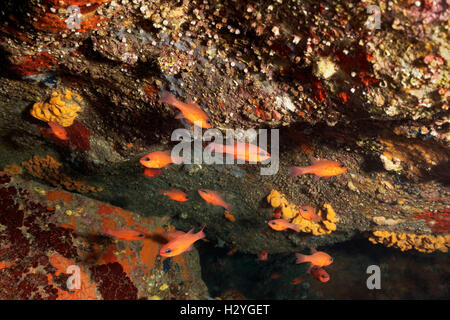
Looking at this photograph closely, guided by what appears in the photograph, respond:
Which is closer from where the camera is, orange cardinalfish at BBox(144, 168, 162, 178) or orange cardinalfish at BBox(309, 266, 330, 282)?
orange cardinalfish at BBox(144, 168, 162, 178)

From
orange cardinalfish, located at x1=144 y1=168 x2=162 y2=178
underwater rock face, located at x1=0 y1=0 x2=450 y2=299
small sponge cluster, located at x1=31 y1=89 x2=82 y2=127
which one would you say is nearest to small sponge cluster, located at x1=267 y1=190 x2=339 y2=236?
underwater rock face, located at x1=0 y1=0 x2=450 y2=299

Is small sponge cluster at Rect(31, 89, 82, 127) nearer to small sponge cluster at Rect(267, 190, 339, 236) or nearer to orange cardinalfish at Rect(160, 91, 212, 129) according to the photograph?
orange cardinalfish at Rect(160, 91, 212, 129)

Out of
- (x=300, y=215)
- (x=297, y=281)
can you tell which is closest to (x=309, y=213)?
(x=300, y=215)

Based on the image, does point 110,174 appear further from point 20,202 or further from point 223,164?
point 223,164

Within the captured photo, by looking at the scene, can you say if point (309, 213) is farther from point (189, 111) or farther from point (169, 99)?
point (169, 99)

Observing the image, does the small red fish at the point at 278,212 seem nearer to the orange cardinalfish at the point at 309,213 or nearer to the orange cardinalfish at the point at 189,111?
the orange cardinalfish at the point at 309,213

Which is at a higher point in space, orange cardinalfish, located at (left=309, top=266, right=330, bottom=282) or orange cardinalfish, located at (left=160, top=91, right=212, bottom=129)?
orange cardinalfish, located at (left=160, top=91, right=212, bottom=129)

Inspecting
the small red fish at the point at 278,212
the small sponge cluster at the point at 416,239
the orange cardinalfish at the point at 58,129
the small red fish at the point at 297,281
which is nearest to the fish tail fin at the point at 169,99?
the orange cardinalfish at the point at 58,129
